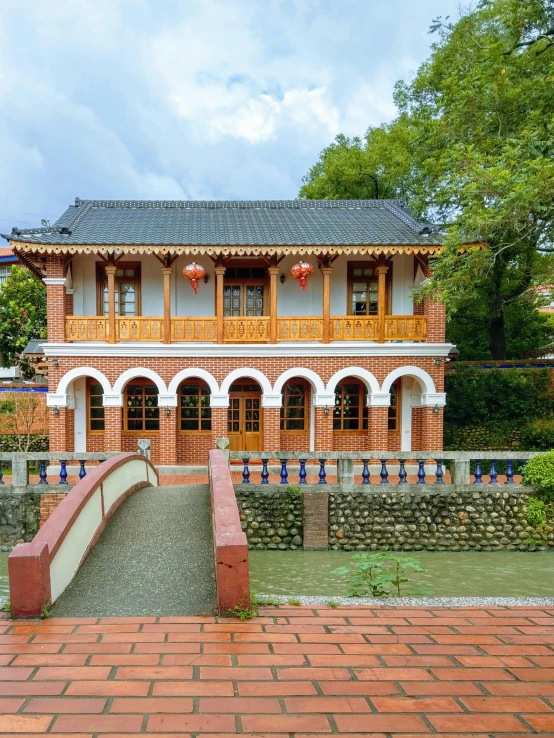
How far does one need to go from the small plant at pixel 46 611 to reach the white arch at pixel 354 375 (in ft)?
34.7

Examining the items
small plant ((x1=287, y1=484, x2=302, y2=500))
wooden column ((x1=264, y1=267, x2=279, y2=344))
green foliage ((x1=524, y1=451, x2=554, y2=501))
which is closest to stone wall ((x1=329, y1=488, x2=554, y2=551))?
green foliage ((x1=524, y1=451, x2=554, y2=501))

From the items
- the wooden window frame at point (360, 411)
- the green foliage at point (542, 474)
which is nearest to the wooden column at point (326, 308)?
the wooden window frame at point (360, 411)

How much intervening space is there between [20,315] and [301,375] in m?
11.7

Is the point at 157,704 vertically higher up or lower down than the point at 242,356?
lower down

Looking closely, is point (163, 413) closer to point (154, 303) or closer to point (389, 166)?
point (154, 303)

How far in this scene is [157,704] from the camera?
2537 millimetres

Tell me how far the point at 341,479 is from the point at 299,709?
7661 millimetres

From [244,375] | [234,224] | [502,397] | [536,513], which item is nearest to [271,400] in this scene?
[244,375]

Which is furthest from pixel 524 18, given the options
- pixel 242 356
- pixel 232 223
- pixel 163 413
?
pixel 163 413

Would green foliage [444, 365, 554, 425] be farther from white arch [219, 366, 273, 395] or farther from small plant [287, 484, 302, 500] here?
small plant [287, 484, 302, 500]

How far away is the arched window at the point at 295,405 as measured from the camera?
587 inches

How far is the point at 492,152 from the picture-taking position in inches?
484

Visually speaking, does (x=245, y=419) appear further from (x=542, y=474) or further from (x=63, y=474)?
(x=542, y=474)

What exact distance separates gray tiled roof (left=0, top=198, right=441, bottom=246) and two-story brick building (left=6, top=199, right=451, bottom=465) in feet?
0.35
